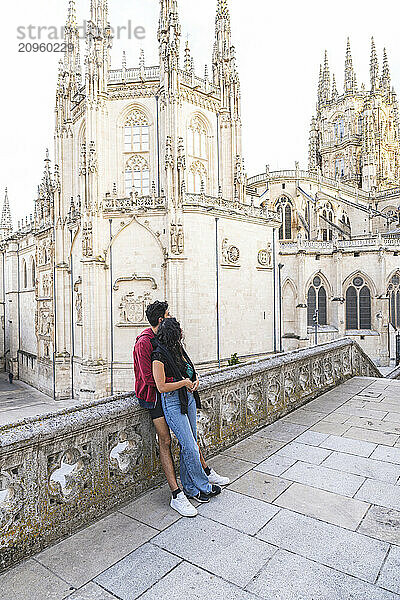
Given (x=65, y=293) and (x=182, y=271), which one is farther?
(x=65, y=293)

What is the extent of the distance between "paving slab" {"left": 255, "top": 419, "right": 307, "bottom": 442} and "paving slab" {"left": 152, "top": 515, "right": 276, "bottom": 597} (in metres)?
2.08

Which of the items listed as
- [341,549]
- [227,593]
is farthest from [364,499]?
[227,593]

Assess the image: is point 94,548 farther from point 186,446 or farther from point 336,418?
point 336,418

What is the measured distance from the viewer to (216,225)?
2042cm

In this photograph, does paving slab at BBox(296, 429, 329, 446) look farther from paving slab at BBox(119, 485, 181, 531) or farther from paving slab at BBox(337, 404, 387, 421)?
paving slab at BBox(119, 485, 181, 531)

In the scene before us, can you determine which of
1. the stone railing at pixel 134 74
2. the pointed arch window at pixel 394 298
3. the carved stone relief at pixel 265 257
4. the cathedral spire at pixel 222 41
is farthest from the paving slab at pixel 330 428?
the pointed arch window at pixel 394 298

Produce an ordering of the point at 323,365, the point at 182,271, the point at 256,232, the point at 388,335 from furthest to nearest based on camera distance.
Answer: the point at 388,335
the point at 256,232
the point at 182,271
the point at 323,365

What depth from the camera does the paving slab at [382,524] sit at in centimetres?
303

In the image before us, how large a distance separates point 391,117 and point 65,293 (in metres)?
49.8

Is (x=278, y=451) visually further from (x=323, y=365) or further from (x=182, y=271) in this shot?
(x=182, y=271)

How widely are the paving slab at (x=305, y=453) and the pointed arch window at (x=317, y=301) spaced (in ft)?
88.4

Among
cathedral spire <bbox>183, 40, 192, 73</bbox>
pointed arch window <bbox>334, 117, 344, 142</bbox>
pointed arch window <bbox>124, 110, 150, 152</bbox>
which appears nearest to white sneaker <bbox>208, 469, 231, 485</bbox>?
pointed arch window <bbox>124, 110, 150, 152</bbox>

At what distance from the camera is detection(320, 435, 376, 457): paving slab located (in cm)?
466

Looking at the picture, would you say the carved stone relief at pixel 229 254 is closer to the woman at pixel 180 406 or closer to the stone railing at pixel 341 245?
the stone railing at pixel 341 245
